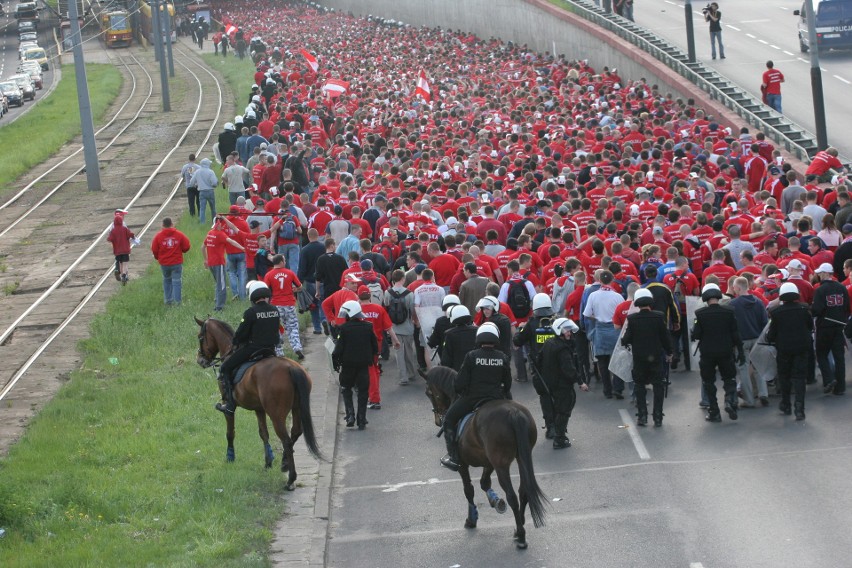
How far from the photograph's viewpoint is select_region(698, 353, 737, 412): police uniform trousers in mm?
15531

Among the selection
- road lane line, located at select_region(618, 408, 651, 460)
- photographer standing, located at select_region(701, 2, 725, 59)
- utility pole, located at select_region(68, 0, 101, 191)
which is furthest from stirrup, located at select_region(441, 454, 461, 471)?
photographer standing, located at select_region(701, 2, 725, 59)

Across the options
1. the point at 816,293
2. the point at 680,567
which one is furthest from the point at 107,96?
the point at 680,567

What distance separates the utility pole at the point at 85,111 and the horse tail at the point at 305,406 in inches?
922

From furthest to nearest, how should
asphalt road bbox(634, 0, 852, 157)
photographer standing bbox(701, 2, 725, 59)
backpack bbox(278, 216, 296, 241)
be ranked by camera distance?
1. photographer standing bbox(701, 2, 725, 59)
2. asphalt road bbox(634, 0, 852, 157)
3. backpack bbox(278, 216, 296, 241)

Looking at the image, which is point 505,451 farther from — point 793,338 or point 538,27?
point 538,27

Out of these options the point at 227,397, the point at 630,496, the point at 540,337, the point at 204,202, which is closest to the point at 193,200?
the point at 204,202

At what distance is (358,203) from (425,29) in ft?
130

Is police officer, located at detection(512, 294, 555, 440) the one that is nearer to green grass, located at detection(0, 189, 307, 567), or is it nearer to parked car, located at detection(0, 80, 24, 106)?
green grass, located at detection(0, 189, 307, 567)

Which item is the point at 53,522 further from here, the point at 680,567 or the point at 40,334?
the point at 40,334

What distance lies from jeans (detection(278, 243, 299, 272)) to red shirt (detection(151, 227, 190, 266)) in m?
1.85

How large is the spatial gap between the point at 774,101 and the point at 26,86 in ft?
150

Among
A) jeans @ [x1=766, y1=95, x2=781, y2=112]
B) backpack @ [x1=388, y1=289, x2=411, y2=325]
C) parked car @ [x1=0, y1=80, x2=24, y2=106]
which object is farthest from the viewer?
parked car @ [x1=0, y1=80, x2=24, y2=106]

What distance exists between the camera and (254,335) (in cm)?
1473

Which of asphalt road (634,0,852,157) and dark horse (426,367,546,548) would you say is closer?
dark horse (426,367,546,548)
